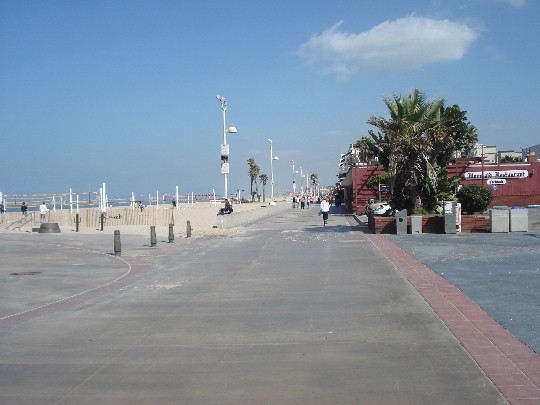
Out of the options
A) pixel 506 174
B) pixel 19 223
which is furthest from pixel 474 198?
pixel 19 223

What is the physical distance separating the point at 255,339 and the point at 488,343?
9.46ft

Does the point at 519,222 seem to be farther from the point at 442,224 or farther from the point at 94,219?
the point at 94,219

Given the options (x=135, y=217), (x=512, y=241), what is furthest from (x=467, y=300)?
(x=135, y=217)

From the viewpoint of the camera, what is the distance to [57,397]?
219 inches

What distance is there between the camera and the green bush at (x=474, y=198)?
989 inches

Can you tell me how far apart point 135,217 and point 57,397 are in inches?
1447

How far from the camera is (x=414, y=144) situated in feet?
75.4

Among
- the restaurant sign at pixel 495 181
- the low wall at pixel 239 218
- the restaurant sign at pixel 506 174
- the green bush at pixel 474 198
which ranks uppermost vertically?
the restaurant sign at pixel 506 174

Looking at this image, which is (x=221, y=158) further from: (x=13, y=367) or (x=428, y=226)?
(x=13, y=367)

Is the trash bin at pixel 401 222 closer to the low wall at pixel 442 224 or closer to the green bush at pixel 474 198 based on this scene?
the low wall at pixel 442 224

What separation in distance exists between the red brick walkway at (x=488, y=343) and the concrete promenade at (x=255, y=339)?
0.06 ft

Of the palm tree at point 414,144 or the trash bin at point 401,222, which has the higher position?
the palm tree at point 414,144

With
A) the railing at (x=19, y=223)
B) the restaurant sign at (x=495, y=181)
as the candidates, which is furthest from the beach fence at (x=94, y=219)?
the restaurant sign at (x=495, y=181)

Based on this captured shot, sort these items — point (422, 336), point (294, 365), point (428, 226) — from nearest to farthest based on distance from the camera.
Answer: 1. point (294, 365)
2. point (422, 336)
3. point (428, 226)
